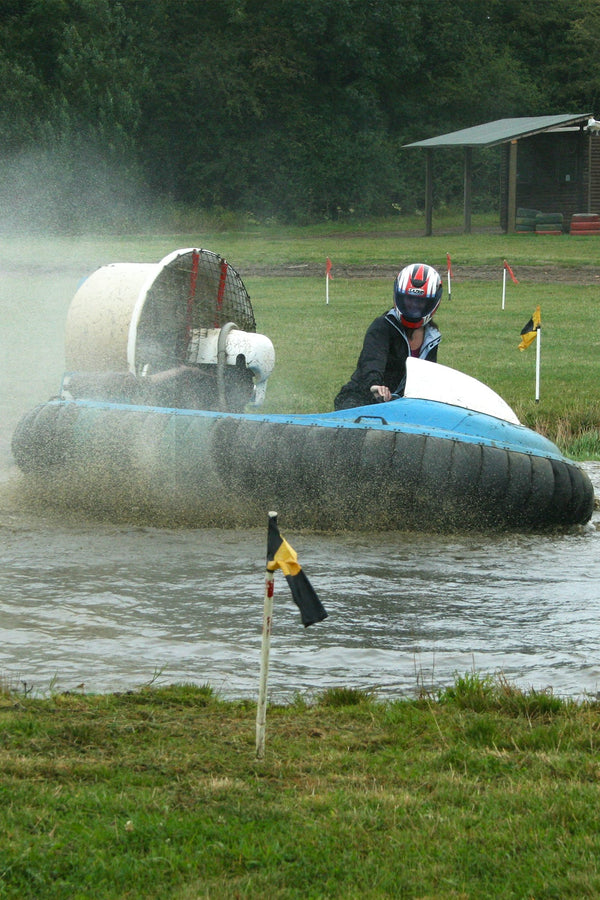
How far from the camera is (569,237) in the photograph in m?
28.6

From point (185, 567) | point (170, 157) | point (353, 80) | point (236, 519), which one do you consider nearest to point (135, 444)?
point (236, 519)

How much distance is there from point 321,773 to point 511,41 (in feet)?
152

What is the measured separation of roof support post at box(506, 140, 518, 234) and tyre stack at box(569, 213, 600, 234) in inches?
59.0

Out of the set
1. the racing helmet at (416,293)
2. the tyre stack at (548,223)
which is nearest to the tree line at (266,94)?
the tyre stack at (548,223)

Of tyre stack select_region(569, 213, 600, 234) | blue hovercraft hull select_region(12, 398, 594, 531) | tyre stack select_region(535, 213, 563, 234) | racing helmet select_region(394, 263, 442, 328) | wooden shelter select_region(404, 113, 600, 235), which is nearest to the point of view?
blue hovercraft hull select_region(12, 398, 594, 531)

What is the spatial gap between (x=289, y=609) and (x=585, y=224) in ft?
86.2

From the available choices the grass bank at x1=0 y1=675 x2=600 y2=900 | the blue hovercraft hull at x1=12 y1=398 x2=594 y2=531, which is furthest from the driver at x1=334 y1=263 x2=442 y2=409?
the grass bank at x1=0 y1=675 x2=600 y2=900

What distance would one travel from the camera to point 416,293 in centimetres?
668

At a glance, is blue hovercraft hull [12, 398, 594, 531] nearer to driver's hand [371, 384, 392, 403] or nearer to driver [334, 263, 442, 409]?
driver's hand [371, 384, 392, 403]

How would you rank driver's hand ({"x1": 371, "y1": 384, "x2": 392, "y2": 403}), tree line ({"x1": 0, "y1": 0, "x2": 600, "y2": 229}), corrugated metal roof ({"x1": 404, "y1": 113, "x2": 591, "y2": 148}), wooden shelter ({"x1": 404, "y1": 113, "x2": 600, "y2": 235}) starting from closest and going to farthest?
driver's hand ({"x1": 371, "y1": 384, "x2": 392, "y2": 403}) < corrugated metal roof ({"x1": 404, "y1": 113, "x2": 591, "y2": 148}) < wooden shelter ({"x1": 404, "y1": 113, "x2": 600, "y2": 235}) < tree line ({"x1": 0, "y1": 0, "x2": 600, "y2": 229})

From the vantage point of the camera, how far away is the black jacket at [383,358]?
6.77m

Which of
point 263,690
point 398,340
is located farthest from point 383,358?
point 263,690

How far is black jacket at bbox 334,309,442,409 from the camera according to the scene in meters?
6.77

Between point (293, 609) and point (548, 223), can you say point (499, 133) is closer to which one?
point (548, 223)
